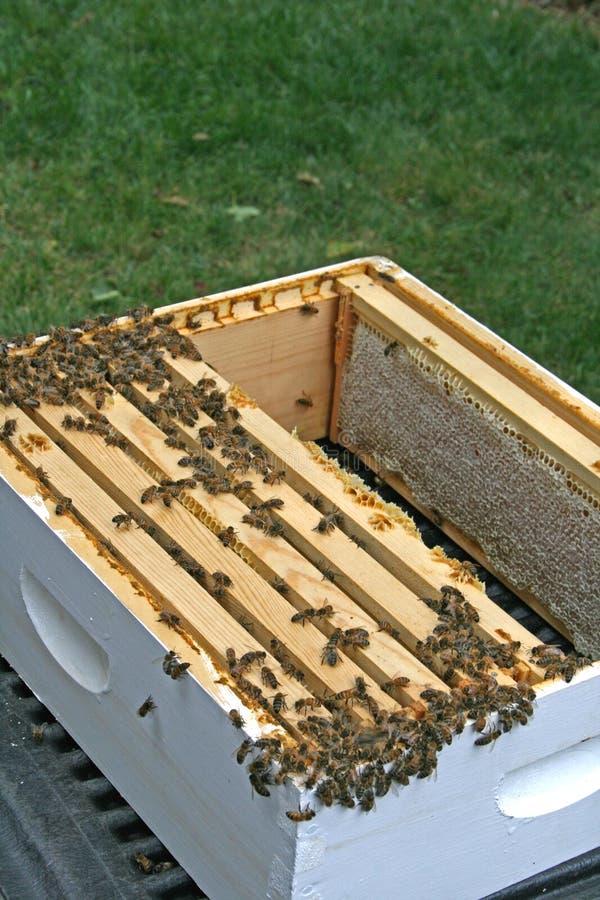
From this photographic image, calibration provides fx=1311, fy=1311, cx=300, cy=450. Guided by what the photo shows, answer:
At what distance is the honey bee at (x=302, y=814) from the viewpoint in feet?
7.66

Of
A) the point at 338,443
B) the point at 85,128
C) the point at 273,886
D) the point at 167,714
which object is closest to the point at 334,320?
the point at 338,443

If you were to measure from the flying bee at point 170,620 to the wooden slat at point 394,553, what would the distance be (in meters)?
0.41

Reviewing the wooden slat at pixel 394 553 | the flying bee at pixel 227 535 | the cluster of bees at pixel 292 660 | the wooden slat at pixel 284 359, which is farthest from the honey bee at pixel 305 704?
the wooden slat at pixel 284 359

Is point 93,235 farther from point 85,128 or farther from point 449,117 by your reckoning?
point 449,117

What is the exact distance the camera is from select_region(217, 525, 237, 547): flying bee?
2943mm

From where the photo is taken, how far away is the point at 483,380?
362 cm

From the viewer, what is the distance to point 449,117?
6883 millimetres

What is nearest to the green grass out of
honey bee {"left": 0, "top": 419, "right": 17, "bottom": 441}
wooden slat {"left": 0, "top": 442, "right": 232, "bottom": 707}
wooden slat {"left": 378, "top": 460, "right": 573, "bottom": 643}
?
wooden slat {"left": 378, "top": 460, "right": 573, "bottom": 643}

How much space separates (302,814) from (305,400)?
204 centimetres

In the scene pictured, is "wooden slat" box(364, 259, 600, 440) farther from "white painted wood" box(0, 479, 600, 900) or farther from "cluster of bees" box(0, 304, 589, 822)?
"white painted wood" box(0, 479, 600, 900)

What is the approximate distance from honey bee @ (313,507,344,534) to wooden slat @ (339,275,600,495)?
0.68 meters

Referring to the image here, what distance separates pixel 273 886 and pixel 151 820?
0.55 metres

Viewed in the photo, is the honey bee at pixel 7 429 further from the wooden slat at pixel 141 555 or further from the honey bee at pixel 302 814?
the honey bee at pixel 302 814

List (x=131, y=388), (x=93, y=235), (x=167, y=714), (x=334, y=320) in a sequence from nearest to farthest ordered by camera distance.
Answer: (x=167, y=714) < (x=131, y=388) < (x=334, y=320) < (x=93, y=235)
